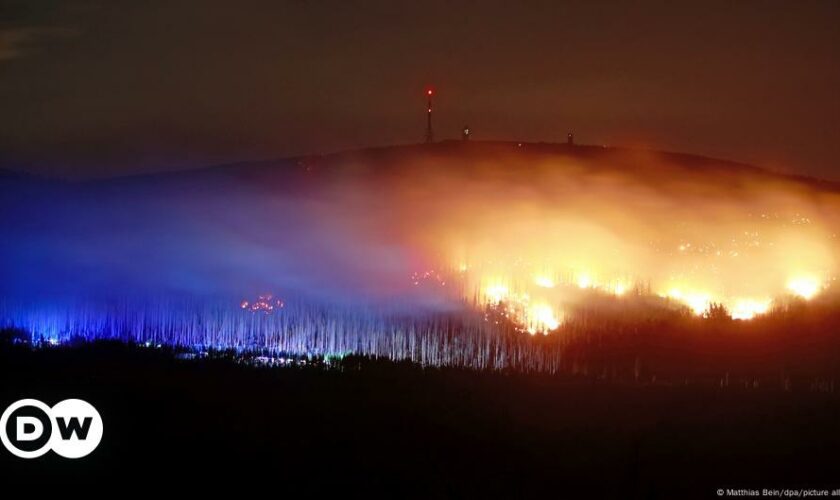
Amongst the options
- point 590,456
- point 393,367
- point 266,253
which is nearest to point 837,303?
point 393,367

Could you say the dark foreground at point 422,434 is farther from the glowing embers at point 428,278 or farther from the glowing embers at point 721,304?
the glowing embers at point 428,278

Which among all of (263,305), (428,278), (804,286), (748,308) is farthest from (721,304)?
(263,305)

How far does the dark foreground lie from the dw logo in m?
0.19

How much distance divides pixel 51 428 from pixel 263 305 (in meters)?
11.2

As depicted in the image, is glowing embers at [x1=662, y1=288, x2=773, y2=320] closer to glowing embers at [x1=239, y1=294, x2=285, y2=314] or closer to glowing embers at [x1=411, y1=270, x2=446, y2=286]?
glowing embers at [x1=411, y1=270, x2=446, y2=286]

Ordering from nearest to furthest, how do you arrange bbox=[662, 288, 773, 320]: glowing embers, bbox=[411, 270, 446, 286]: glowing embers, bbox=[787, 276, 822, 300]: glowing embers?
bbox=[662, 288, 773, 320]: glowing embers < bbox=[787, 276, 822, 300]: glowing embers < bbox=[411, 270, 446, 286]: glowing embers

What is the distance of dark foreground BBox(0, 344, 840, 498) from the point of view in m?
9.82

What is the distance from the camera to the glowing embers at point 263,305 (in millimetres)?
21516

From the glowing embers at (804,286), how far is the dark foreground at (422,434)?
9154 millimetres

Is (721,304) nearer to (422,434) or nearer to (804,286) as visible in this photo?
(804,286)

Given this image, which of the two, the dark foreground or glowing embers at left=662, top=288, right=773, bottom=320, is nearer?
the dark foreground

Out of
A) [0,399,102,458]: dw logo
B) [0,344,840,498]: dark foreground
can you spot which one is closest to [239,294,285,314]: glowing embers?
[0,344,840,498]: dark foreground

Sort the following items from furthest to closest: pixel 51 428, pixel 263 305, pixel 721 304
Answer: pixel 263 305
pixel 721 304
pixel 51 428

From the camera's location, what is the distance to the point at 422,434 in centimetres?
1128
